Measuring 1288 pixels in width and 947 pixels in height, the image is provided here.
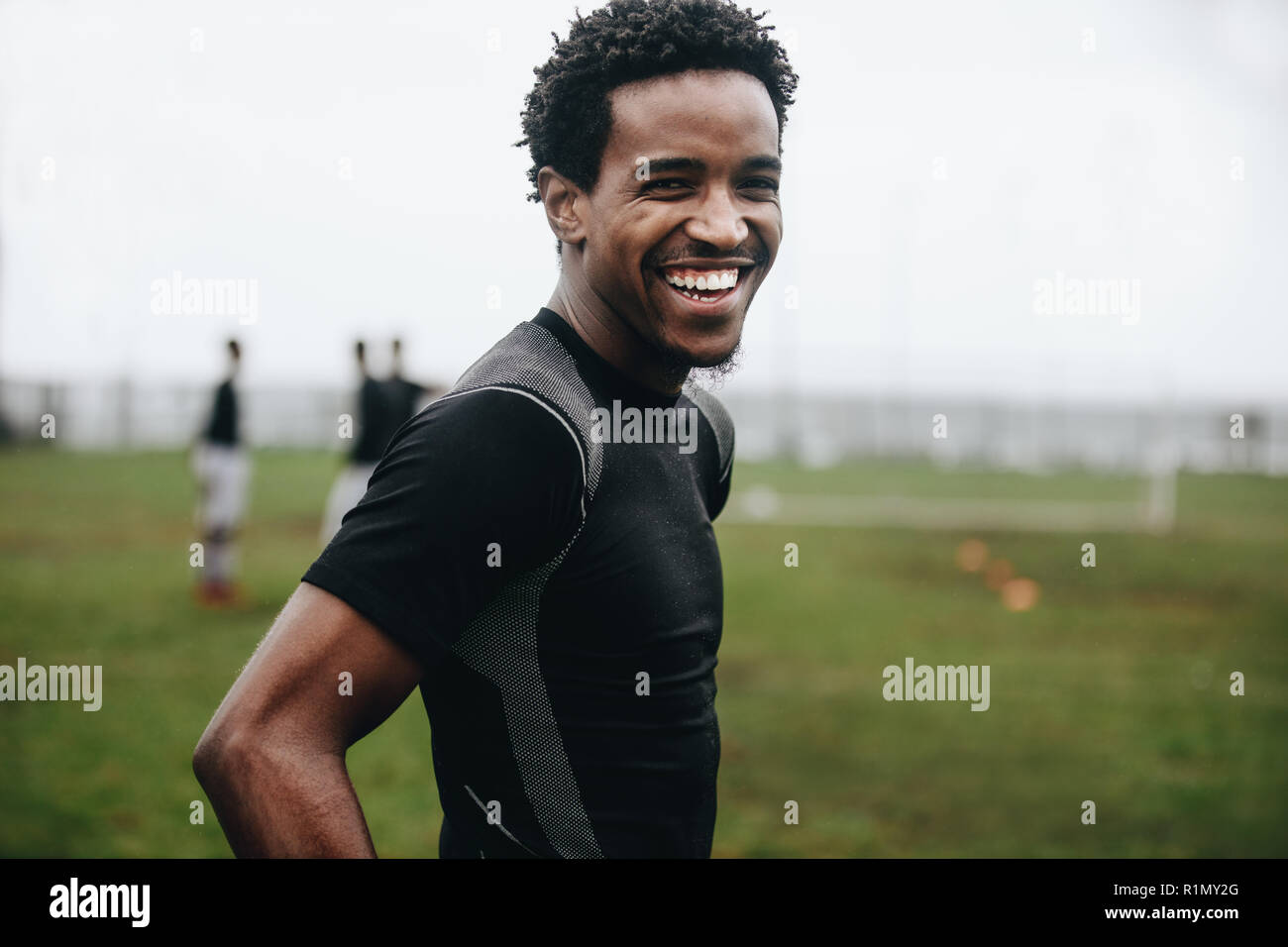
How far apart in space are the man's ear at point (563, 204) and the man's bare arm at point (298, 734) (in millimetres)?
841

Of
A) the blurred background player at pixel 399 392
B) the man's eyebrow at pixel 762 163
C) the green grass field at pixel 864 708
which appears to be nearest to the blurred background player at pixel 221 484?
the green grass field at pixel 864 708

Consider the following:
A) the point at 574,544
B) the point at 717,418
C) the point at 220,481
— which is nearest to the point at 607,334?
the point at 574,544

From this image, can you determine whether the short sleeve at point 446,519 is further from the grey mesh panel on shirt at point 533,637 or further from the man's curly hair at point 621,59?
the man's curly hair at point 621,59

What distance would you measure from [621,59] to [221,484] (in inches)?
395

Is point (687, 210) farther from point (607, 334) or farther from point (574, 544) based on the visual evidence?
point (574, 544)

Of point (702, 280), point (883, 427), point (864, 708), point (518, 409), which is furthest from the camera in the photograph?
point (883, 427)

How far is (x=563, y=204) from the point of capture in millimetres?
2053

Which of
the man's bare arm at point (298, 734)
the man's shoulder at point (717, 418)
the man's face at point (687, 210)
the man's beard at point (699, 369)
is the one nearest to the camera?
the man's bare arm at point (298, 734)

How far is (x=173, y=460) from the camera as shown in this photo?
3416cm

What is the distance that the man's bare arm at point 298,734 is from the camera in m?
1.56

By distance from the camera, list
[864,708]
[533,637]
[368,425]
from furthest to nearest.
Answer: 1. [368,425]
2. [864,708]
3. [533,637]

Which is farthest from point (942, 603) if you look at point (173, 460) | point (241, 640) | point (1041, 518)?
point (173, 460)

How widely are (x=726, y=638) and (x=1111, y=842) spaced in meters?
4.96

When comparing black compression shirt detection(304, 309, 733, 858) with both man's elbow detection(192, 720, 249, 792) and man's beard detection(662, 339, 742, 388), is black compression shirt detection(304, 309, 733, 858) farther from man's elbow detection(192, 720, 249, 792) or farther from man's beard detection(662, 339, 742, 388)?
man's elbow detection(192, 720, 249, 792)
